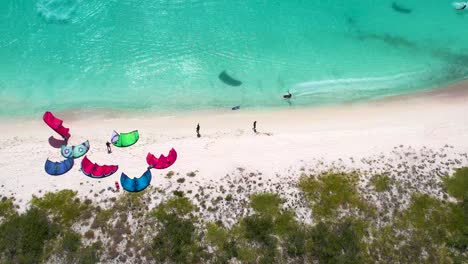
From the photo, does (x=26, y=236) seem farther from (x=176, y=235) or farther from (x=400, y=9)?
(x=400, y=9)

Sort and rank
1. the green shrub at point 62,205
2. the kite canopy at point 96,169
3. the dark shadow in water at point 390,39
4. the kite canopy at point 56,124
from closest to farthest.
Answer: the green shrub at point 62,205, the kite canopy at point 96,169, the kite canopy at point 56,124, the dark shadow in water at point 390,39

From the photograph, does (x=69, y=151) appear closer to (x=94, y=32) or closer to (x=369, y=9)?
(x=94, y=32)

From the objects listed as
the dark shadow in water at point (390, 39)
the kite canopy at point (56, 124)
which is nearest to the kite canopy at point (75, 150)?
the kite canopy at point (56, 124)

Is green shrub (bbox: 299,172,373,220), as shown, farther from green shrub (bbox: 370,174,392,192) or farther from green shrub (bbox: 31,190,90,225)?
green shrub (bbox: 31,190,90,225)

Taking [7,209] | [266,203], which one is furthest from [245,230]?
[7,209]

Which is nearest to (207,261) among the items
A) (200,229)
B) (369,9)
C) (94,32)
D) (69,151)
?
(200,229)

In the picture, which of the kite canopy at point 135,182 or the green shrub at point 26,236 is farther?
the kite canopy at point 135,182

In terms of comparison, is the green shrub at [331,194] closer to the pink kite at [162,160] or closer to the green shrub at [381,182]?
the green shrub at [381,182]
